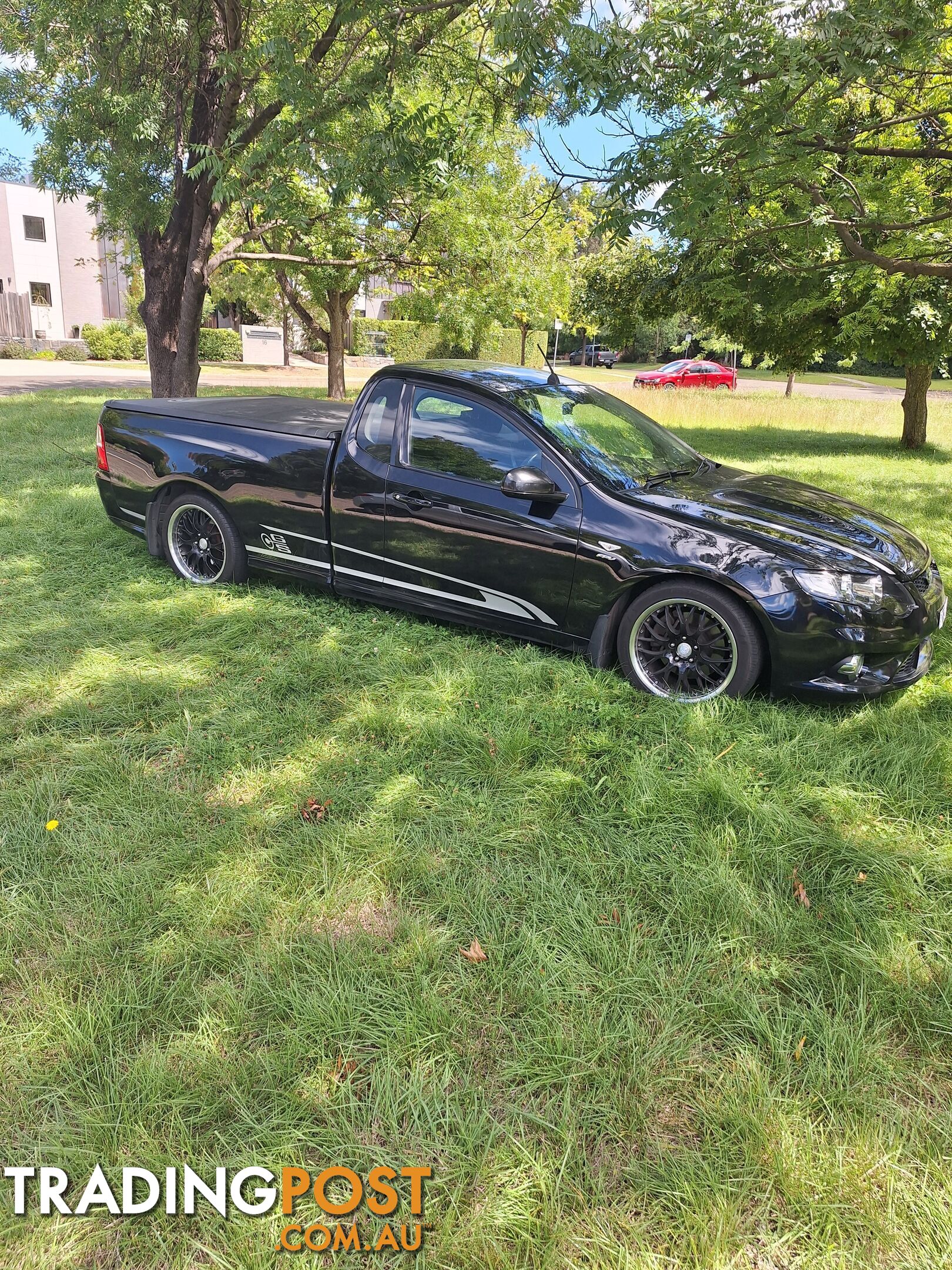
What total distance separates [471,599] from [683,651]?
1.18 m

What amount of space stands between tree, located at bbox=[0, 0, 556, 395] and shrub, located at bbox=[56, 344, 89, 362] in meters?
21.7

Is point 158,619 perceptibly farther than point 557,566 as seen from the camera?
Yes

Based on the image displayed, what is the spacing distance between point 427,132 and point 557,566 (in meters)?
5.59

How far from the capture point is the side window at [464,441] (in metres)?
4.19

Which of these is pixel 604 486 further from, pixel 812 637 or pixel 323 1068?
pixel 323 1068

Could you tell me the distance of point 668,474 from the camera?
177 inches

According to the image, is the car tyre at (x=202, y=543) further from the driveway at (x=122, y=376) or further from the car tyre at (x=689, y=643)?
the driveway at (x=122, y=376)

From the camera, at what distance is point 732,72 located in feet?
15.2

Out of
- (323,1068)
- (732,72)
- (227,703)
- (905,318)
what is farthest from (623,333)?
(323,1068)

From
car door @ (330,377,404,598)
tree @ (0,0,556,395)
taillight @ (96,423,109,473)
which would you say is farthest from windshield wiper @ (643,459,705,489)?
tree @ (0,0,556,395)

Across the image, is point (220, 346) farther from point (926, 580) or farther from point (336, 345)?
point (926, 580)

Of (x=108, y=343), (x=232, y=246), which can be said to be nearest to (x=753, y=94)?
(x=232, y=246)

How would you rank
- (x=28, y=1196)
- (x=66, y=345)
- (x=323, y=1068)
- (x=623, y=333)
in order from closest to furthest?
1. (x=28, y=1196)
2. (x=323, y=1068)
3. (x=623, y=333)
4. (x=66, y=345)

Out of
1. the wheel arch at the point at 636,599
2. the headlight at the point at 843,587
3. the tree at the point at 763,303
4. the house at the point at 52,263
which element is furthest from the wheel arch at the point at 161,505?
the house at the point at 52,263
